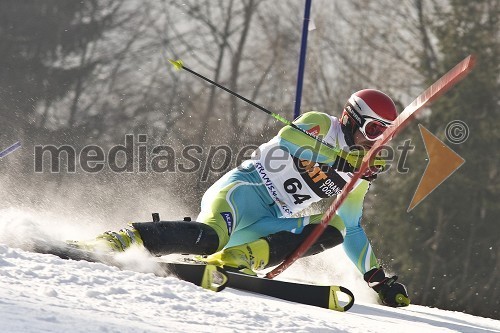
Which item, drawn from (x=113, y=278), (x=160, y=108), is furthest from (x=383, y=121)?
(x=160, y=108)

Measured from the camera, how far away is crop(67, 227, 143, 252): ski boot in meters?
4.08

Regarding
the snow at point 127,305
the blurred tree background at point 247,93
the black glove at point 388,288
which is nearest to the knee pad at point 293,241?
the black glove at point 388,288

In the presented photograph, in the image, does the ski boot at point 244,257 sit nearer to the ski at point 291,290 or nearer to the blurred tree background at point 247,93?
the ski at point 291,290

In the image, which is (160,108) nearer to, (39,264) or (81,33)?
(81,33)

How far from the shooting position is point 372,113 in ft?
15.8

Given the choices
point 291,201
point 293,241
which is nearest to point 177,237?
point 293,241

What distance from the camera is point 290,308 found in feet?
12.2

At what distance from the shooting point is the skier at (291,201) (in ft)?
15.0

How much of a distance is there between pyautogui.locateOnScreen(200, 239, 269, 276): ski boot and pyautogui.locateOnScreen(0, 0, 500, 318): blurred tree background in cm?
864

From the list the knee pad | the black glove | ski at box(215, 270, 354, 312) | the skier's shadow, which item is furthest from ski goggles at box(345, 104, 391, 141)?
Answer: ski at box(215, 270, 354, 312)

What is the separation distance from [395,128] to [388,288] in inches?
36.8
